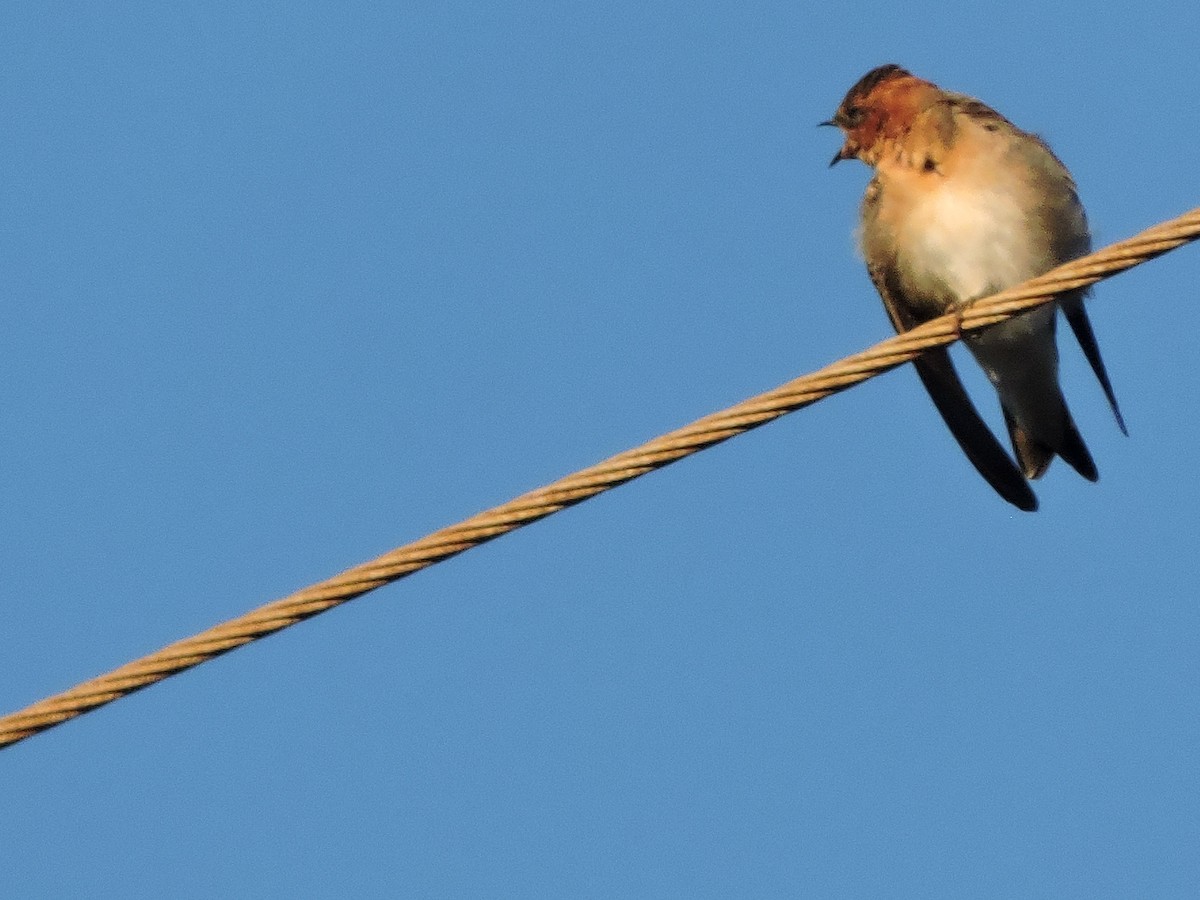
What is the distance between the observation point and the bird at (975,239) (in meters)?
6.43

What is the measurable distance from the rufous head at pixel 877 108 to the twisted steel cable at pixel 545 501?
264 cm

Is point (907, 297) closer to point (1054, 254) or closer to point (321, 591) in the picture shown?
point (1054, 254)

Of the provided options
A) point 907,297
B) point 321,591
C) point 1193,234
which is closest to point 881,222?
point 907,297

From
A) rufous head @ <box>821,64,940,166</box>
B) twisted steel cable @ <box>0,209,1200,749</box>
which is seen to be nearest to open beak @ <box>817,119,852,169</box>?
rufous head @ <box>821,64,940,166</box>

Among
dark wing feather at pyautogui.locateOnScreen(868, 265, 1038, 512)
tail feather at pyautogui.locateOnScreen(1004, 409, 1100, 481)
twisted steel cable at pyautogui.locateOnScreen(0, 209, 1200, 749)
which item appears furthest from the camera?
tail feather at pyautogui.locateOnScreen(1004, 409, 1100, 481)

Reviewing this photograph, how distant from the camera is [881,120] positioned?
22.3ft

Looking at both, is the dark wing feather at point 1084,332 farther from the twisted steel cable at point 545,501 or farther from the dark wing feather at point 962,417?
the twisted steel cable at point 545,501

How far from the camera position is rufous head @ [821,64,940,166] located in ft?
22.1

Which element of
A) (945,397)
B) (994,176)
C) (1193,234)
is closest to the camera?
(1193,234)

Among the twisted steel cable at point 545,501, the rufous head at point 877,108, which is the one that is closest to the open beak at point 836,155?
the rufous head at point 877,108

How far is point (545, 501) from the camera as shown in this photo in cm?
372

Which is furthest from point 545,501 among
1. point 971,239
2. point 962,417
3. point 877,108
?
point 877,108

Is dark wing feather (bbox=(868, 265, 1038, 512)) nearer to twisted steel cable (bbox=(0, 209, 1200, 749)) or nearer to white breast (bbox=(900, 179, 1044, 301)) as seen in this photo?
white breast (bbox=(900, 179, 1044, 301))

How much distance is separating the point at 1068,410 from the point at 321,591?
12.7 feet
